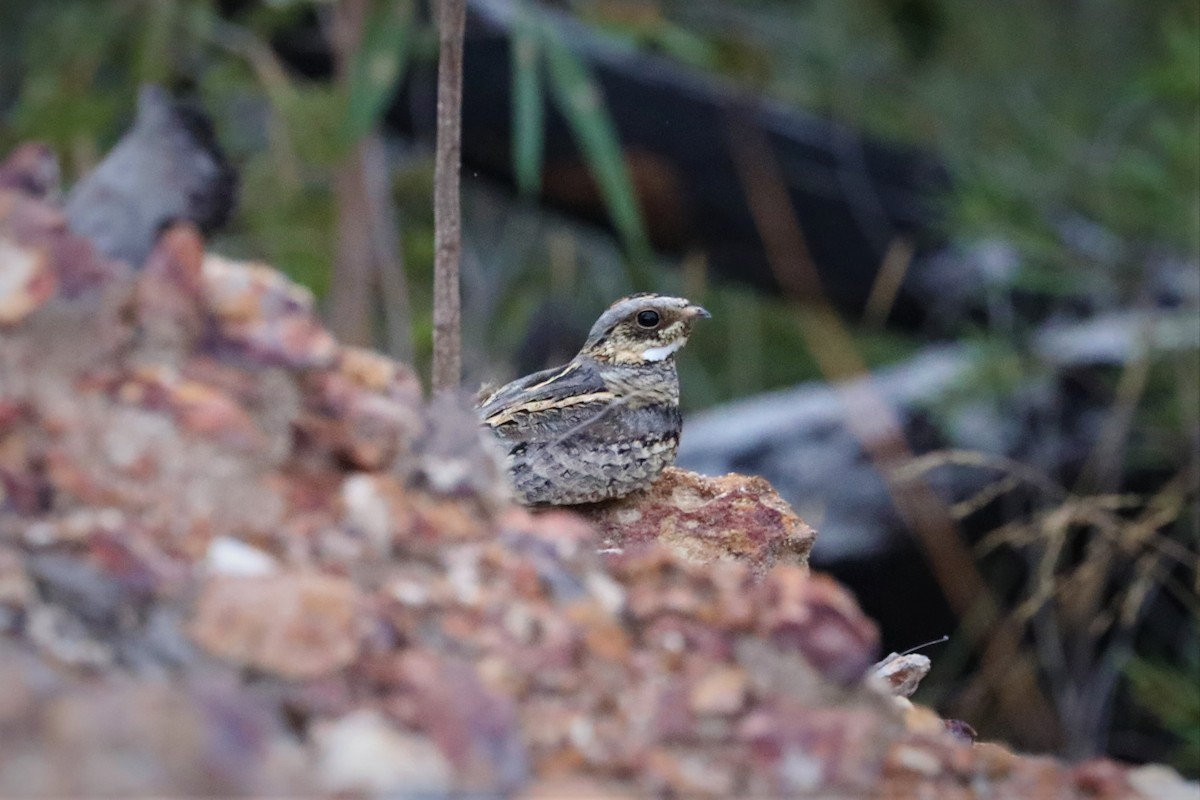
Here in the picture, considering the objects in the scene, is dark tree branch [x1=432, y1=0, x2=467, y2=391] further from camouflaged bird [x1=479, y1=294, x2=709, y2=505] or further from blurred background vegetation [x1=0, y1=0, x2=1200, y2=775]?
blurred background vegetation [x1=0, y1=0, x2=1200, y2=775]

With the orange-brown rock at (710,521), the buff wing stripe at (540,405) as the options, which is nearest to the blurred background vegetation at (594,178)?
the buff wing stripe at (540,405)

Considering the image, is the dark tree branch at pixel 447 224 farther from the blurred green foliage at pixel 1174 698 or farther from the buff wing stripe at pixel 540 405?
the blurred green foliage at pixel 1174 698

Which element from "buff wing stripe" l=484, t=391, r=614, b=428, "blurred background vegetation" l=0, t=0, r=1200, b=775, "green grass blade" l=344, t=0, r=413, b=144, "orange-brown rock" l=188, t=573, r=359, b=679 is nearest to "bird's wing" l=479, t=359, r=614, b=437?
"buff wing stripe" l=484, t=391, r=614, b=428

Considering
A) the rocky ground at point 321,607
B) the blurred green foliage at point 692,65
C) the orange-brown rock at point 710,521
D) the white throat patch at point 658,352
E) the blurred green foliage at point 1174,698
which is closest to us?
the rocky ground at point 321,607

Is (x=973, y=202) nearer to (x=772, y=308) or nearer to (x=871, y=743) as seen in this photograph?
(x=772, y=308)

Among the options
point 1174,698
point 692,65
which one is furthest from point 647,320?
point 692,65

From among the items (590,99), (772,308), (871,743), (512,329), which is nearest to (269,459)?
(871,743)

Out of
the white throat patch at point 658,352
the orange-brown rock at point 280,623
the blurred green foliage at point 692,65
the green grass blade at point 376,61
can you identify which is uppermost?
Answer: the blurred green foliage at point 692,65

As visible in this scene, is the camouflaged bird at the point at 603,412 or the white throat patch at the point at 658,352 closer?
the camouflaged bird at the point at 603,412
